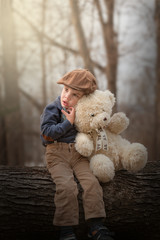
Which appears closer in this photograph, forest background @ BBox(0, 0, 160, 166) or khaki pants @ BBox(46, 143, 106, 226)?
khaki pants @ BBox(46, 143, 106, 226)

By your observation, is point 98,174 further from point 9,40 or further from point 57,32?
point 57,32

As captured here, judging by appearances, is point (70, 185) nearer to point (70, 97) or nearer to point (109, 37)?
point (70, 97)

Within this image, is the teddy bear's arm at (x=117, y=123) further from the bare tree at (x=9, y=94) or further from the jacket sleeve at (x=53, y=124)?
the bare tree at (x=9, y=94)

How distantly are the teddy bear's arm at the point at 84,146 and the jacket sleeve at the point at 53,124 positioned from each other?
157 millimetres

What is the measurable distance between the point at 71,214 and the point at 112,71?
5.51 m

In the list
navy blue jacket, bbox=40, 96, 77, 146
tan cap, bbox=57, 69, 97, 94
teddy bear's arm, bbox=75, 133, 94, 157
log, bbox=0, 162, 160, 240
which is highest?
tan cap, bbox=57, 69, 97, 94

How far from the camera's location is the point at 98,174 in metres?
2.19

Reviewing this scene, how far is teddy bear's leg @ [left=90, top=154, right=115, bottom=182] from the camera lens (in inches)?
85.2

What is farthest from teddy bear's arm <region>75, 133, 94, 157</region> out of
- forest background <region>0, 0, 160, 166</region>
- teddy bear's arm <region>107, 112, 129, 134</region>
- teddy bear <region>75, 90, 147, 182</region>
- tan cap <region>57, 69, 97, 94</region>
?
forest background <region>0, 0, 160, 166</region>

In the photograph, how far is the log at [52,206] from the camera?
2.23 meters

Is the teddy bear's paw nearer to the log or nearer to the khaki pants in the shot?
the log

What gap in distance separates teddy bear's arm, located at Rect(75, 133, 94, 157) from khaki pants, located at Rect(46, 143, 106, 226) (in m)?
0.12

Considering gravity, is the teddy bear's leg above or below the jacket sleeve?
below

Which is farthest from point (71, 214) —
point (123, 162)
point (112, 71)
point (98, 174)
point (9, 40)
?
point (9, 40)
